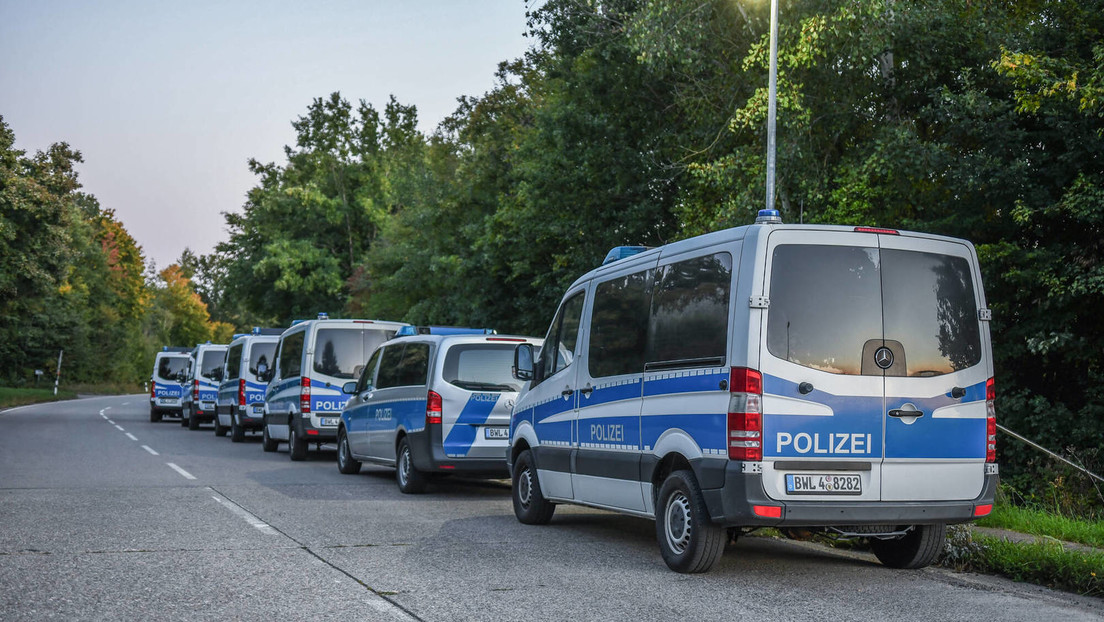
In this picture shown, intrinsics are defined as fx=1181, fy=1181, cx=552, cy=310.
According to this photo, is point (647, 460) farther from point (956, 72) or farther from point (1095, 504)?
point (956, 72)

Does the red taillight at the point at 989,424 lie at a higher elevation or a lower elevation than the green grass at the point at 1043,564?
higher

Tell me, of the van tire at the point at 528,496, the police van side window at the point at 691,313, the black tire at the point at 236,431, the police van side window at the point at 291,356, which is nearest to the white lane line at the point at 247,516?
the van tire at the point at 528,496

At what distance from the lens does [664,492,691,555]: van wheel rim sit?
813cm

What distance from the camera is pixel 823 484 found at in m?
7.57

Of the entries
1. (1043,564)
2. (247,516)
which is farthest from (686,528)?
(247,516)

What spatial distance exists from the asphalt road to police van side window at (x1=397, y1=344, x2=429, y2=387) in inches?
53.8

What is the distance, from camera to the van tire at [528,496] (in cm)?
1089

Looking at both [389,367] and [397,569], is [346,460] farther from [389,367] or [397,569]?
[397,569]

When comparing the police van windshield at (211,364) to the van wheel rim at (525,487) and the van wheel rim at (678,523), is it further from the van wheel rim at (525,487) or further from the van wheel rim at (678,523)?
the van wheel rim at (678,523)

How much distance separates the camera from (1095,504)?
1372 centimetres

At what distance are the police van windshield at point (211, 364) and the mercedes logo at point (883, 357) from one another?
25.0 m

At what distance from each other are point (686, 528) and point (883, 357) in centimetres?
176

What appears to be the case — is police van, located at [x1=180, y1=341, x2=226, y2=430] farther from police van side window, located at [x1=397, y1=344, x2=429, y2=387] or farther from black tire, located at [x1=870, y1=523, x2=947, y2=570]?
black tire, located at [x1=870, y1=523, x2=947, y2=570]

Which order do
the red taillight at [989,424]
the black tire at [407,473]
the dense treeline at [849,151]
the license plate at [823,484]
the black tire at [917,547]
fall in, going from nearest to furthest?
the license plate at [823,484]
the red taillight at [989,424]
the black tire at [917,547]
the black tire at [407,473]
the dense treeline at [849,151]
